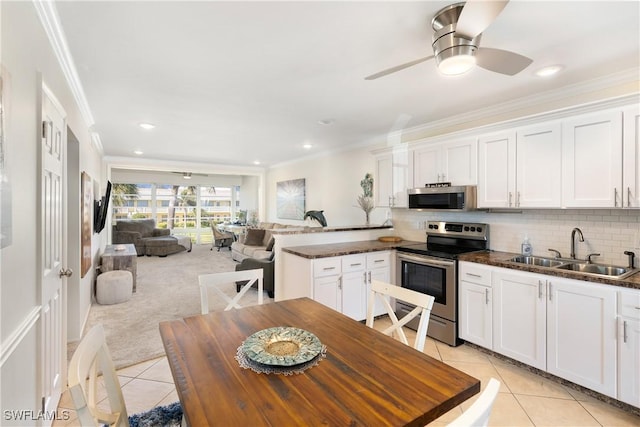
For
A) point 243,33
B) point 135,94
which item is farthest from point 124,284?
point 243,33

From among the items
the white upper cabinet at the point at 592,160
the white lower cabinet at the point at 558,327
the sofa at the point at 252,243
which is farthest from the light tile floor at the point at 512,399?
the sofa at the point at 252,243

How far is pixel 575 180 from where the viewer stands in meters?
2.54

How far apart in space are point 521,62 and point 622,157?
4.36ft

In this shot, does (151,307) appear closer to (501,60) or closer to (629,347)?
(501,60)

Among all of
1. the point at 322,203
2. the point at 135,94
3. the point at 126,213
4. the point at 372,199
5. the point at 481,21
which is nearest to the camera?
the point at 481,21

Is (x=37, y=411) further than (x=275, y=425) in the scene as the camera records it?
Yes

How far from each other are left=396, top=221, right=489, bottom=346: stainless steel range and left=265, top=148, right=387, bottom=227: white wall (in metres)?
1.12

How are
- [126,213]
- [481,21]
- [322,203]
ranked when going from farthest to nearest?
1. [126,213]
2. [322,203]
3. [481,21]

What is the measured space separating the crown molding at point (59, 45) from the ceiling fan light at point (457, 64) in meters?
2.21

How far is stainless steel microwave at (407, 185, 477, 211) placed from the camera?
3.25 m

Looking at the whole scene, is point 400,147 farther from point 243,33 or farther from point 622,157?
point 243,33

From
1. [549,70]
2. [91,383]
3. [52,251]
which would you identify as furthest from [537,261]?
[52,251]

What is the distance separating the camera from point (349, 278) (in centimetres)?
340

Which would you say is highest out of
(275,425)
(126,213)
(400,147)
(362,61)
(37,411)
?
(362,61)
